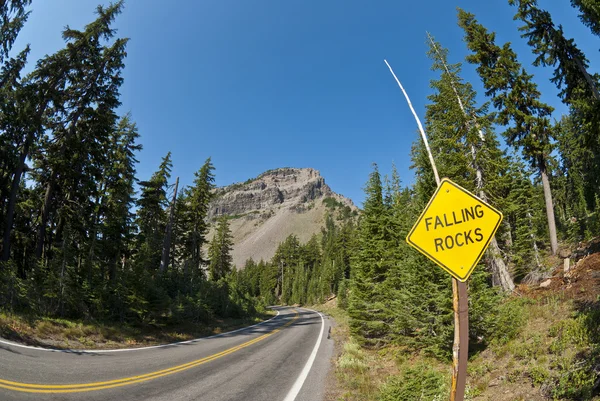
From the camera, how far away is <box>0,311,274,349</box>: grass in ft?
33.7

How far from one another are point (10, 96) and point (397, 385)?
2265 centimetres

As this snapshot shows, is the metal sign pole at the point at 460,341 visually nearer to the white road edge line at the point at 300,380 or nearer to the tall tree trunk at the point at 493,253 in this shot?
the white road edge line at the point at 300,380

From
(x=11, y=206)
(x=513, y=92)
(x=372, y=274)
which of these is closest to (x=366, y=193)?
(x=372, y=274)

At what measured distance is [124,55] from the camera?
68.5ft

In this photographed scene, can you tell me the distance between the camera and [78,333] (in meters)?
12.0

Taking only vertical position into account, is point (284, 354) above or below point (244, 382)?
below

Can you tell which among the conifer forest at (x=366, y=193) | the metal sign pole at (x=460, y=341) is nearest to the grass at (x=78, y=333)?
the conifer forest at (x=366, y=193)

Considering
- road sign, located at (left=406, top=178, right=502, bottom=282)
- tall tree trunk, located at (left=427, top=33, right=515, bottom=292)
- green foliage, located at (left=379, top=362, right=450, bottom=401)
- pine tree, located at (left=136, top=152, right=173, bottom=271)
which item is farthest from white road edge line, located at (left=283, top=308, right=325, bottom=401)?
pine tree, located at (left=136, top=152, right=173, bottom=271)

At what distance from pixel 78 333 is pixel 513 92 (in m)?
26.3

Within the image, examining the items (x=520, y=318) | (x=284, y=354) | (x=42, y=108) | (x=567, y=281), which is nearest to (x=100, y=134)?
(x=42, y=108)

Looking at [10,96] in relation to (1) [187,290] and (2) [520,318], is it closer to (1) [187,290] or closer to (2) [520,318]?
(1) [187,290]

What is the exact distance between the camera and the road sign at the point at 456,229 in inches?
105

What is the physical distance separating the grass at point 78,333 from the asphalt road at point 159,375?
1.43 meters

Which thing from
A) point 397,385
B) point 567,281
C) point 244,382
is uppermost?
point 567,281
